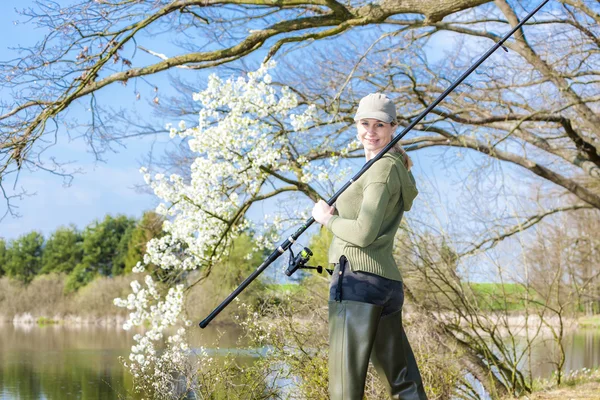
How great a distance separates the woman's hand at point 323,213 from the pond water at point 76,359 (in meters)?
8.21

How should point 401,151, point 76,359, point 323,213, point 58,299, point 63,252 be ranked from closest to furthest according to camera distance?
point 323,213
point 401,151
point 76,359
point 58,299
point 63,252

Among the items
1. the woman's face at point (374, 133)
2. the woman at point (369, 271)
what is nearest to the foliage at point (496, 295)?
the woman at point (369, 271)

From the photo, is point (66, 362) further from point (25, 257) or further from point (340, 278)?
point (25, 257)

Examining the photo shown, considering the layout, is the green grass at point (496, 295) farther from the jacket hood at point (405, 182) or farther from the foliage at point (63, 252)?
the foliage at point (63, 252)

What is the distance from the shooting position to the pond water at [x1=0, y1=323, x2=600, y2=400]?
17.2 meters

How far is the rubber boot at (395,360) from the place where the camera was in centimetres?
284

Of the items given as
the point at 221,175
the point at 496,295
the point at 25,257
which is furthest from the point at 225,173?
the point at 25,257

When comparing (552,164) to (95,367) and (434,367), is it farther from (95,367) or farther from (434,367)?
(95,367)

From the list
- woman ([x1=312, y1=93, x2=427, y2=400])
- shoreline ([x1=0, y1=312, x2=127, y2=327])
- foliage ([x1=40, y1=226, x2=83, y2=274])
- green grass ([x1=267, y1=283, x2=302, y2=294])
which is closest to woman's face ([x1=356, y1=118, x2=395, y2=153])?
woman ([x1=312, y1=93, x2=427, y2=400])

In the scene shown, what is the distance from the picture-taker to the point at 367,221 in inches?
105

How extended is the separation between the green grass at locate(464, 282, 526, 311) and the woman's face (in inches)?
153

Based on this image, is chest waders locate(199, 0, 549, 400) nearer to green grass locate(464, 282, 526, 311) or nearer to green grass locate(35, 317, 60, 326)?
green grass locate(464, 282, 526, 311)

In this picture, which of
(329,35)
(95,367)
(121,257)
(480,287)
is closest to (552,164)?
(480,287)

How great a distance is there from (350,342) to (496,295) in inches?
164
